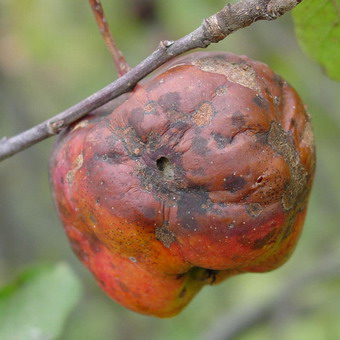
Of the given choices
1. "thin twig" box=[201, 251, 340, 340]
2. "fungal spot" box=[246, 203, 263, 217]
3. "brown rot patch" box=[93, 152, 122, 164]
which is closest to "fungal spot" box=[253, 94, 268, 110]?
"fungal spot" box=[246, 203, 263, 217]

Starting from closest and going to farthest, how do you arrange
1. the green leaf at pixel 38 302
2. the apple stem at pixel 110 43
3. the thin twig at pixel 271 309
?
the apple stem at pixel 110 43
the green leaf at pixel 38 302
the thin twig at pixel 271 309

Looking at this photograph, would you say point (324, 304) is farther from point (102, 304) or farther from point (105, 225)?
point (105, 225)

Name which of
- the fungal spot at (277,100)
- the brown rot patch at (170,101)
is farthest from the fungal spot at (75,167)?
the fungal spot at (277,100)

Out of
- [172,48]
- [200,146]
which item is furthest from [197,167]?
[172,48]

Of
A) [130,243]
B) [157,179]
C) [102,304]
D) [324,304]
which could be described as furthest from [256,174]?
[102,304]

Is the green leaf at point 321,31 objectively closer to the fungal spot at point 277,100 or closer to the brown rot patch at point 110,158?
the fungal spot at point 277,100

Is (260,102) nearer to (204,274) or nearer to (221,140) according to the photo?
(221,140)
